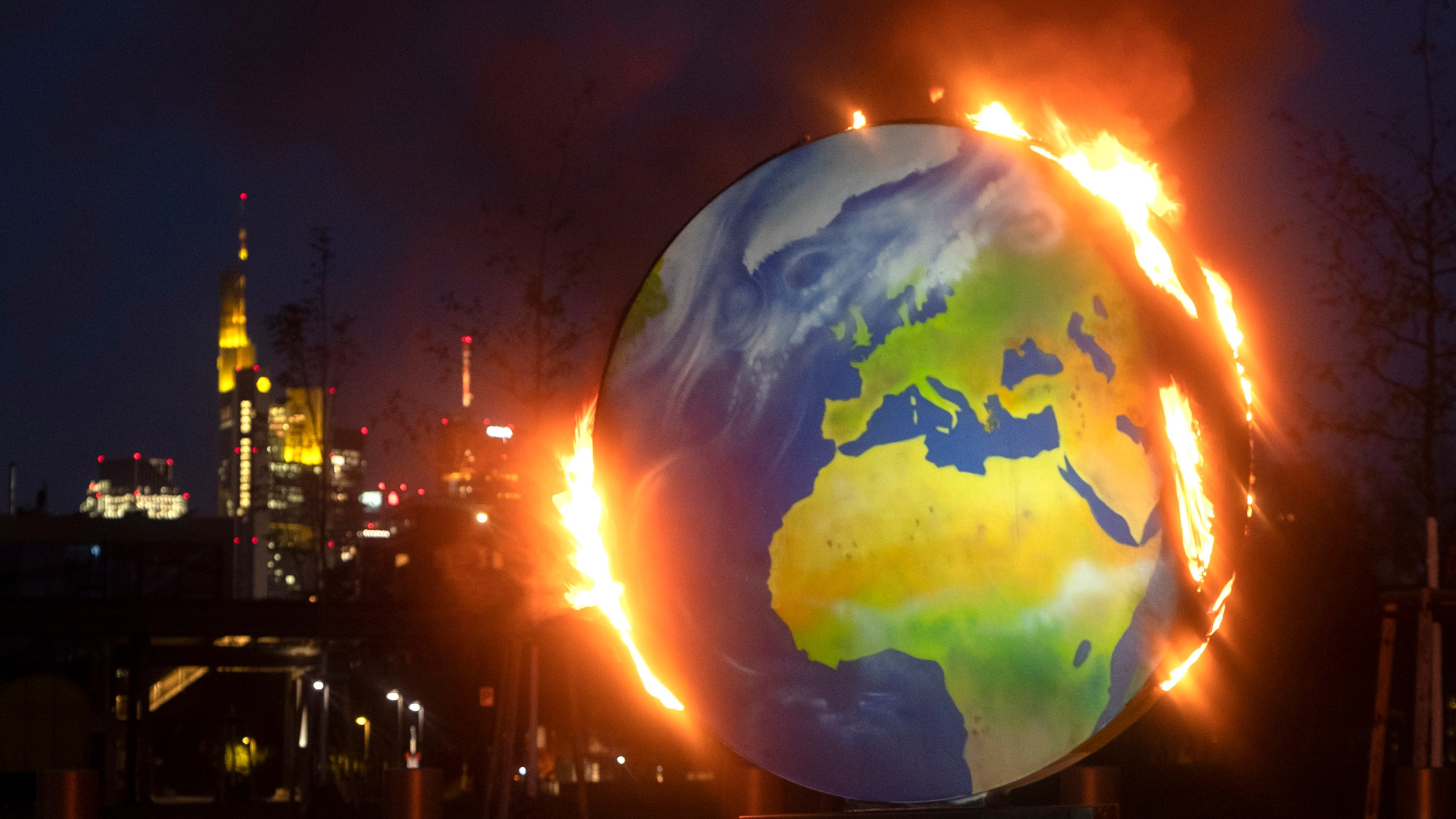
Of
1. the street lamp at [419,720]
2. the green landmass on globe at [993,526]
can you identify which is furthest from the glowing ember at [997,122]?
the street lamp at [419,720]

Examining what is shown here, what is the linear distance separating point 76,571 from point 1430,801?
39.5m

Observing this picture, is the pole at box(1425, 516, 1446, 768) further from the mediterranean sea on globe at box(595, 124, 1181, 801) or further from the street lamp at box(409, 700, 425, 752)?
the street lamp at box(409, 700, 425, 752)

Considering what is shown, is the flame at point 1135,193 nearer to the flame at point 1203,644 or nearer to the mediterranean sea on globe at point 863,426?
the mediterranean sea on globe at point 863,426

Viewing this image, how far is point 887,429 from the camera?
604 cm

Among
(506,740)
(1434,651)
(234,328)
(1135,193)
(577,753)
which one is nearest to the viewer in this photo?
(1135,193)

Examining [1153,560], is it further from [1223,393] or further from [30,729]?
[30,729]

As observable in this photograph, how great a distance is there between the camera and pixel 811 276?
6.02m

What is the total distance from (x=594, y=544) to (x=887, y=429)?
4.35 feet

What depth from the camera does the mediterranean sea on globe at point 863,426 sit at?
19.3ft

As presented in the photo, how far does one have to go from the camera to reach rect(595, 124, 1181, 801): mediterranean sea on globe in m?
5.89

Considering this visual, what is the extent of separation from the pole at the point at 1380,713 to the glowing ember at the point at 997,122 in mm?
4601

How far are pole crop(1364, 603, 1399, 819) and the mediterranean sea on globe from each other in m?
3.86

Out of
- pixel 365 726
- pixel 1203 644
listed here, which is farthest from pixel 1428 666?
pixel 365 726

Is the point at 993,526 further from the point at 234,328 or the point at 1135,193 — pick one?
the point at 234,328
